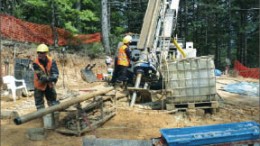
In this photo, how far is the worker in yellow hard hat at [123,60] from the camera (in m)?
10.3

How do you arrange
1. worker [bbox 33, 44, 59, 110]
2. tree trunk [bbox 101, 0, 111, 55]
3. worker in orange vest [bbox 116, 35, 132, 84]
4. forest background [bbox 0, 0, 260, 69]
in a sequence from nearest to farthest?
→ worker [bbox 33, 44, 59, 110] < worker in orange vest [bbox 116, 35, 132, 84] < tree trunk [bbox 101, 0, 111, 55] < forest background [bbox 0, 0, 260, 69]

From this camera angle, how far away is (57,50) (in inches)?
699

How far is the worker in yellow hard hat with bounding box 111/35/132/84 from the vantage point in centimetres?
1030

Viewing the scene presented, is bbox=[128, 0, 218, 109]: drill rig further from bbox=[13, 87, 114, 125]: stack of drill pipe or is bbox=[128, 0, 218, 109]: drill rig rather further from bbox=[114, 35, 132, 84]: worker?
bbox=[13, 87, 114, 125]: stack of drill pipe

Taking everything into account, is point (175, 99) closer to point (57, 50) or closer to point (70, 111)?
point (70, 111)

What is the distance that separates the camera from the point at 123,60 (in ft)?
34.3

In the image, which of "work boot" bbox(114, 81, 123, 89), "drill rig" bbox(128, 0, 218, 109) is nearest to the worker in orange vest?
"work boot" bbox(114, 81, 123, 89)

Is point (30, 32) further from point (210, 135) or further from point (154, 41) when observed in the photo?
point (210, 135)

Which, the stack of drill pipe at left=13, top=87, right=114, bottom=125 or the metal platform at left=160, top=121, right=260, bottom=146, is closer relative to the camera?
the metal platform at left=160, top=121, right=260, bottom=146

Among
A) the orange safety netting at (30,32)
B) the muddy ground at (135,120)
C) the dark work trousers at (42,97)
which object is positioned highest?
the orange safety netting at (30,32)

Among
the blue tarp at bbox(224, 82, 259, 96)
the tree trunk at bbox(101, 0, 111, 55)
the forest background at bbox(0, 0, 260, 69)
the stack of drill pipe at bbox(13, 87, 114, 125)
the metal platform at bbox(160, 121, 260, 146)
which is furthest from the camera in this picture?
the forest background at bbox(0, 0, 260, 69)

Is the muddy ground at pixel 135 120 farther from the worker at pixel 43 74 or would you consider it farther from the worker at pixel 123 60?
the worker at pixel 123 60

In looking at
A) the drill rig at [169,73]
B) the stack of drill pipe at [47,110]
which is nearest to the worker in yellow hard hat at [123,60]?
the drill rig at [169,73]

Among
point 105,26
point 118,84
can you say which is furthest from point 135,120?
point 105,26
